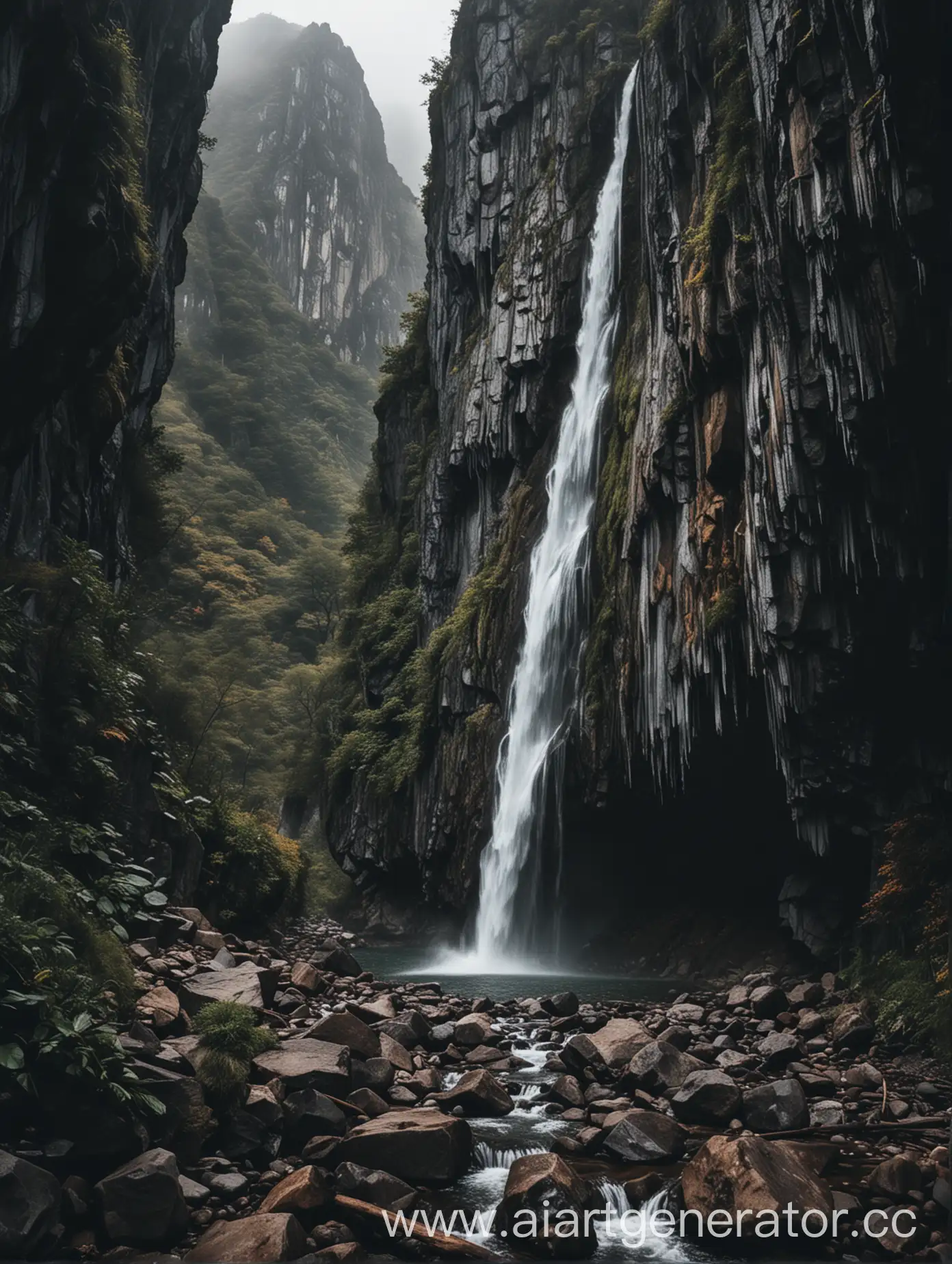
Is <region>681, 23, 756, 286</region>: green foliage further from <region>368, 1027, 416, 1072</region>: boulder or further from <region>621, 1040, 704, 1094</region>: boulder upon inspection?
<region>368, 1027, 416, 1072</region>: boulder

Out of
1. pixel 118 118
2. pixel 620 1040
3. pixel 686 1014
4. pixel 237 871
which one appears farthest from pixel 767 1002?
pixel 118 118

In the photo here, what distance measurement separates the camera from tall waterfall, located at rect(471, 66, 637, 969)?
23.3 meters

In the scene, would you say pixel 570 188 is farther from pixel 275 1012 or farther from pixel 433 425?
pixel 275 1012

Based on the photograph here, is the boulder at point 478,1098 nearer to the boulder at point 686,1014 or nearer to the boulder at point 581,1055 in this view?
the boulder at point 581,1055

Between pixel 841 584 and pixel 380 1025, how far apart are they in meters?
9.13

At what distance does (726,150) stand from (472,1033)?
15.6 m

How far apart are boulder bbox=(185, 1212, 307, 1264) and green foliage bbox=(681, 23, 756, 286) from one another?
15.9m

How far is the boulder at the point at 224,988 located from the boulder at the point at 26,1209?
2820mm

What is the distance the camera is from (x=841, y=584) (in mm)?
13750

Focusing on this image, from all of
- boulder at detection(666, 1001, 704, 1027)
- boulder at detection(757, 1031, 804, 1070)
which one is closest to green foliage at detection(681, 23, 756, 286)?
boulder at detection(666, 1001, 704, 1027)

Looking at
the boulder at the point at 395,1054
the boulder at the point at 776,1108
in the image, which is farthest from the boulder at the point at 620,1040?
the boulder at the point at 395,1054

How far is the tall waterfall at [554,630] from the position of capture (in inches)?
918

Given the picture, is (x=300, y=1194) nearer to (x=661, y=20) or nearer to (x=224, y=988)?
(x=224, y=988)

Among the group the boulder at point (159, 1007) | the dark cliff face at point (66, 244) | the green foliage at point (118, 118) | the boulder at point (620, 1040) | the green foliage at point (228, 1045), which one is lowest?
the boulder at point (620, 1040)
